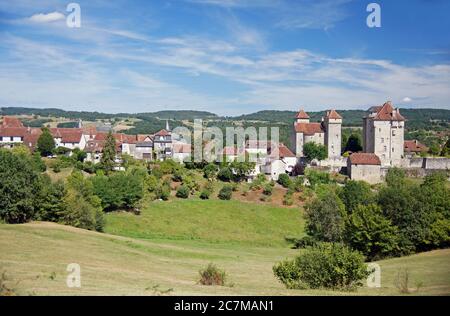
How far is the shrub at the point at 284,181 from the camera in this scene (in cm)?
6506

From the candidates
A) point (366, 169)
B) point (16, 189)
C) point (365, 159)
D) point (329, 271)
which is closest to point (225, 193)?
point (366, 169)

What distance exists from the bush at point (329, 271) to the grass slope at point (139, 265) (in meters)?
0.64

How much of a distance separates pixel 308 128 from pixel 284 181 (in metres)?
19.3

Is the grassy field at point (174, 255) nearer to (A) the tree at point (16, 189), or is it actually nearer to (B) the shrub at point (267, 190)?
(A) the tree at point (16, 189)

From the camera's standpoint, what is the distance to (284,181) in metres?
65.7

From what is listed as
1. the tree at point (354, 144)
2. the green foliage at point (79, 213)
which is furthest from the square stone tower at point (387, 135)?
the green foliage at point (79, 213)

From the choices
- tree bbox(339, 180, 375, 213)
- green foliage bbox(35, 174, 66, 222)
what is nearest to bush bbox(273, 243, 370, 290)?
green foliage bbox(35, 174, 66, 222)

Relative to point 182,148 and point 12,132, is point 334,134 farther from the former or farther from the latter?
point 12,132

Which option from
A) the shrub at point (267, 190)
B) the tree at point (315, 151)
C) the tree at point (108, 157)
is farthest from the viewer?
the tree at point (315, 151)

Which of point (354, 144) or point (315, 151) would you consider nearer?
point (315, 151)

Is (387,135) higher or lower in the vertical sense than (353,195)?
higher

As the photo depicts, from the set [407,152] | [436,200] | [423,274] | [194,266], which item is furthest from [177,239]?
[407,152]

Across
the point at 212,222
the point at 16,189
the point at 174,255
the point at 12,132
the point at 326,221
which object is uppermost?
the point at 12,132

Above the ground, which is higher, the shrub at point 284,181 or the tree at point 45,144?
the tree at point 45,144
